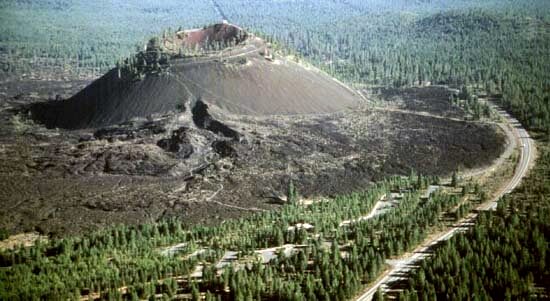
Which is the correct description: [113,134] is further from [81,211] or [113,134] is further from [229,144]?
[81,211]

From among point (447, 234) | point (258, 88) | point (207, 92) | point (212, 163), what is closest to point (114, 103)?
point (207, 92)

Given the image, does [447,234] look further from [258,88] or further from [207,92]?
[207,92]

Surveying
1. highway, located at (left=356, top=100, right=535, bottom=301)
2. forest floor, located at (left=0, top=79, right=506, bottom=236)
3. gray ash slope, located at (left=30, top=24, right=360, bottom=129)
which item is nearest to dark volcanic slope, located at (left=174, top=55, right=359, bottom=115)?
gray ash slope, located at (left=30, top=24, right=360, bottom=129)

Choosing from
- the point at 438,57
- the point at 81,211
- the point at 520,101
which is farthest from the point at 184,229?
the point at 438,57

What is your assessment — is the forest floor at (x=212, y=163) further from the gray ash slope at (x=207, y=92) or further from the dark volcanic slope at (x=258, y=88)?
the gray ash slope at (x=207, y=92)

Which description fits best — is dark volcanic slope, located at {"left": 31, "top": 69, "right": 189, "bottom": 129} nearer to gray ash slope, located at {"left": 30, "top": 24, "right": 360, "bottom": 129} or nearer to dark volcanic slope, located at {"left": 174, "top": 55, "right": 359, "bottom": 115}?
gray ash slope, located at {"left": 30, "top": 24, "right": 360, "bottom": 129}

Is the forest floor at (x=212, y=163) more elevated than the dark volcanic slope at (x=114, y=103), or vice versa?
the dark volcanic slope at (x=114, y=103)

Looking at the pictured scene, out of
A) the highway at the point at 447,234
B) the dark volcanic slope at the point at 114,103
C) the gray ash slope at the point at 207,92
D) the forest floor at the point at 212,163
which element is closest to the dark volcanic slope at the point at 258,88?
the gray ash slope at the point at 207,92
